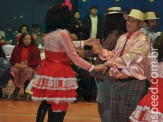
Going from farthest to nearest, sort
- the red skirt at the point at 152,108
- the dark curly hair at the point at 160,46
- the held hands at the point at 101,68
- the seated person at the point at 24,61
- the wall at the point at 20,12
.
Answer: the wall at the point at 20,12 → the seated person at the point at 24,61 → the held hands at the point at 101,68 → the dark curly hair at the point at 160,46 → the red skirt at the point at 152,108

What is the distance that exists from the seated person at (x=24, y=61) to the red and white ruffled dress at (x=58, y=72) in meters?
4.06

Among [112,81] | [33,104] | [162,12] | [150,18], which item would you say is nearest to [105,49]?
[112,81]

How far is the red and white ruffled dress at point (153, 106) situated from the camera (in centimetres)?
309

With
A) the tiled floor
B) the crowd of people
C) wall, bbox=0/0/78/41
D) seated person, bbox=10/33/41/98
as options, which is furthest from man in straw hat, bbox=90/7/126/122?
wall, bbox=0/0/78/41

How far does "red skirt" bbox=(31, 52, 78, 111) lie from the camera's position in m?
3.88

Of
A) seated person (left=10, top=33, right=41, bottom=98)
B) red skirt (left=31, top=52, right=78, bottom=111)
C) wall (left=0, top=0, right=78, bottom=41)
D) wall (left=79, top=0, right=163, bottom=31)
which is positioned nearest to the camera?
red skirt (left=31, top=52, right=78, bottom=111)

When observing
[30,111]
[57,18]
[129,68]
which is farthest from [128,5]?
[129,68]

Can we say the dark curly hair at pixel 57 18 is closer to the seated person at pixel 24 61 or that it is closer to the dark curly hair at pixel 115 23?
the dark curly hair at pixel 115 23

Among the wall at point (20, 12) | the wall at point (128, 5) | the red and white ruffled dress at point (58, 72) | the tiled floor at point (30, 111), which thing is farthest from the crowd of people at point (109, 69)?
the wall at point (20, 12)

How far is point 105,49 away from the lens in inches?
152

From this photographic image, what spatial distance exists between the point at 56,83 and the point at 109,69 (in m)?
0.56

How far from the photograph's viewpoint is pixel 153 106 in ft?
10.2

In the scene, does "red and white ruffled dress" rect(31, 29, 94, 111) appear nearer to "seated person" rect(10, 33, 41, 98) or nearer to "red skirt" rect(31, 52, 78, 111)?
"red skirt" rect(31, 52, 78, 111)

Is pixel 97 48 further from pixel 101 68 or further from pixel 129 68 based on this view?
pixel 129 68
